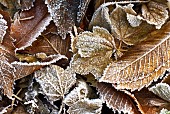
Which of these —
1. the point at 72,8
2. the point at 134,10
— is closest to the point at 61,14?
the point at 72,8

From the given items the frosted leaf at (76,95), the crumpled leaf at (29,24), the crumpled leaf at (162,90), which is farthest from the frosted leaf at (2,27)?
the crumpled leaf at (162,90)

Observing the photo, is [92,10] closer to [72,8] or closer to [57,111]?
[72,8]

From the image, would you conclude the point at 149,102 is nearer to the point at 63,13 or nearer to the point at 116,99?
the point at 116,99

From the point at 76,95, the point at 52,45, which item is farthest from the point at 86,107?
the point at 52,45

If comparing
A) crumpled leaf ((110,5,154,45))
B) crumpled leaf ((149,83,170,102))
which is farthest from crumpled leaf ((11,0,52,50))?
crumpled leaf ((149,83,170,102))

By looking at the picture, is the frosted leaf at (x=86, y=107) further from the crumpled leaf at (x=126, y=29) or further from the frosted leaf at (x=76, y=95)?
the crumpled leaf at (x=126, y=29)

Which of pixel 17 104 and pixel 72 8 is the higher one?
pixel 72 8
